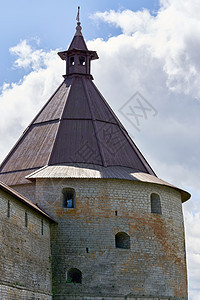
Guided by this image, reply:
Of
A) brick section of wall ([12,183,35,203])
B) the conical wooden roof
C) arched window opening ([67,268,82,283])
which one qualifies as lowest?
arched window opening ([67,268,82,283])

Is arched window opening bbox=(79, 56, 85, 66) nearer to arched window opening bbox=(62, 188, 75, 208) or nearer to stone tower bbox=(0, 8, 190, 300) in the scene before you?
stone tower bbox=(0, 8, 190, 300)

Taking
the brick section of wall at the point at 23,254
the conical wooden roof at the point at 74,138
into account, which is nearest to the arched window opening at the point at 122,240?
the brick section of wall at the point at 23,254

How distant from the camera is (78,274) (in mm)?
25359

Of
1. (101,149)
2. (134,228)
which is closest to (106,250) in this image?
(134,228)

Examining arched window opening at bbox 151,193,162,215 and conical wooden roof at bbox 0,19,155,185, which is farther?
conical wooden roof at bbox 0,19,155,185

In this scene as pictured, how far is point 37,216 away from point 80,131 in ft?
22.8

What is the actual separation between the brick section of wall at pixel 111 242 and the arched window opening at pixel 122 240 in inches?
9.2

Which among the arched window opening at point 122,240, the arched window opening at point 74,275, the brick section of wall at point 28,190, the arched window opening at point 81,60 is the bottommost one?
the arched window opening at point 74,275

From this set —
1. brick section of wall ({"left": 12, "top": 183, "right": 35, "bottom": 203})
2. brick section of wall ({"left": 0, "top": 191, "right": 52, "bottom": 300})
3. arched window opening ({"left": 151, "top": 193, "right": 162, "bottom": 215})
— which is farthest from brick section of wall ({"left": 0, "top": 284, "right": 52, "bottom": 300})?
arched window opening ({"left": 151, "top": 193, "right": 162, "bottom": 215})

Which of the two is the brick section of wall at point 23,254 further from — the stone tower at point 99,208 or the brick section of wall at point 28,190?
the brick section of wall at point 28,190

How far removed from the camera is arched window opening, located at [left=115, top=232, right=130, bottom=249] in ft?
83.9

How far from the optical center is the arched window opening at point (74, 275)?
24844mm

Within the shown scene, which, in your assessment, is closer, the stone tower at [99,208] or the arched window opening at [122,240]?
the stone tower at [99,208]

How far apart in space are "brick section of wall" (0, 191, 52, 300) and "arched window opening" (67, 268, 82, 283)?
3.79 ft
